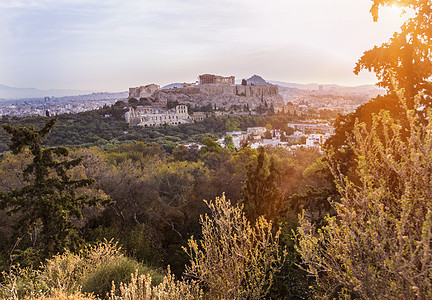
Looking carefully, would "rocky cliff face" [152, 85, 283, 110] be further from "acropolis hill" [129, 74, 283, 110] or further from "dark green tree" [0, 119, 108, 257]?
"dark green tree" [0, 119, 108, 257]

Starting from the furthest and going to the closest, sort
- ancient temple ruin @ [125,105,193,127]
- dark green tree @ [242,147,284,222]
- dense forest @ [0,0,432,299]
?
ancient temple ruin @ [125,105,193,127] < dark green tree @ [242,147,284,222] < dense forest @ [0,0,432,299]

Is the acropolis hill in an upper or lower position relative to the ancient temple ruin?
upper

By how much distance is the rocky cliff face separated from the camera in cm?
7982

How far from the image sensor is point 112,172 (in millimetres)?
12758

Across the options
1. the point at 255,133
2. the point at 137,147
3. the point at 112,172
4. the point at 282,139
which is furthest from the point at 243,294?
the point at 255,133

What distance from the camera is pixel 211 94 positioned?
9025cm

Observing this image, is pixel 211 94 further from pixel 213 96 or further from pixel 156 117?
pixel 156 117

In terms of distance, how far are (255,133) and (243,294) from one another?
4168 cm

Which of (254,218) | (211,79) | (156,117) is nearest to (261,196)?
(254,218)

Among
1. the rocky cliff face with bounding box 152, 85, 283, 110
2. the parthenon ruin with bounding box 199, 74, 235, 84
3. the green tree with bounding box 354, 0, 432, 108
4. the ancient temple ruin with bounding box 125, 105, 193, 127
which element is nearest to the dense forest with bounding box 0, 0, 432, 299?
the green tree with bounding box 354, 0, 432, 108

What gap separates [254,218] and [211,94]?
279 ft

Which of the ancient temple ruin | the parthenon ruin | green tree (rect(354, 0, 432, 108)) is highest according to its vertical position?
the parthenon ruin

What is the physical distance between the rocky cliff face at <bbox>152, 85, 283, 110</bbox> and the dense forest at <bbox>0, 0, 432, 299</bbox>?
206ft

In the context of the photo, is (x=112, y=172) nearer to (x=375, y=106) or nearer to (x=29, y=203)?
(x=29, y=203)
